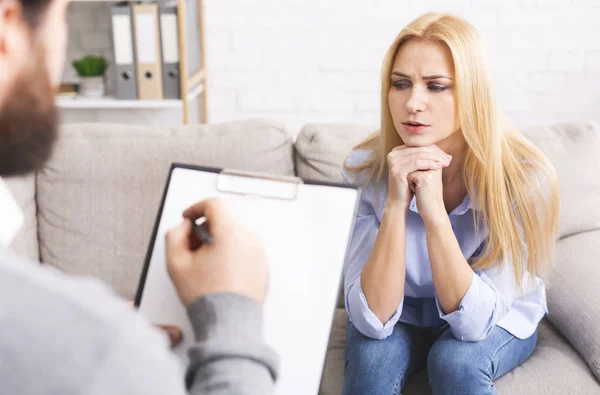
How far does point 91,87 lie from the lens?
247 cm

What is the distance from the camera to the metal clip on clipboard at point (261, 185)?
0.91m

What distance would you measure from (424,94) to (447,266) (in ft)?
1.08

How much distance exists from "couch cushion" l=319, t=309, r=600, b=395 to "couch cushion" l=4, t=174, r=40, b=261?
770 millimetres

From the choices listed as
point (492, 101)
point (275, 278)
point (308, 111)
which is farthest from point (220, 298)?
point (308, 111)

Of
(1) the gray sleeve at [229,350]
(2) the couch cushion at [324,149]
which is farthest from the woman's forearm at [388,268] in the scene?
(1) the gray sleeve at [229,350]

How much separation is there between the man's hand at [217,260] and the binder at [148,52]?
1.62m

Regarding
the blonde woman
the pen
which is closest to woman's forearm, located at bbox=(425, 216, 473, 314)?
the blonde woman

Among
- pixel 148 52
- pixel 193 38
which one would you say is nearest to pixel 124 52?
pixel 148 52

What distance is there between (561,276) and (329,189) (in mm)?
866

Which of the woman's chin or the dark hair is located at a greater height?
the dark hair

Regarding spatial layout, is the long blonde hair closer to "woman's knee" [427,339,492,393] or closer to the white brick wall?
"woman's knee" [427,339,492,393]

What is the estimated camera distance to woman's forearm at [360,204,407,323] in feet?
4.20

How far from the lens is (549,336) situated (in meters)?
1.52

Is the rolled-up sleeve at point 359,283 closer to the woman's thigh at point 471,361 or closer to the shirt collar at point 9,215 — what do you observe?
the woman's thigh at point 471,361
